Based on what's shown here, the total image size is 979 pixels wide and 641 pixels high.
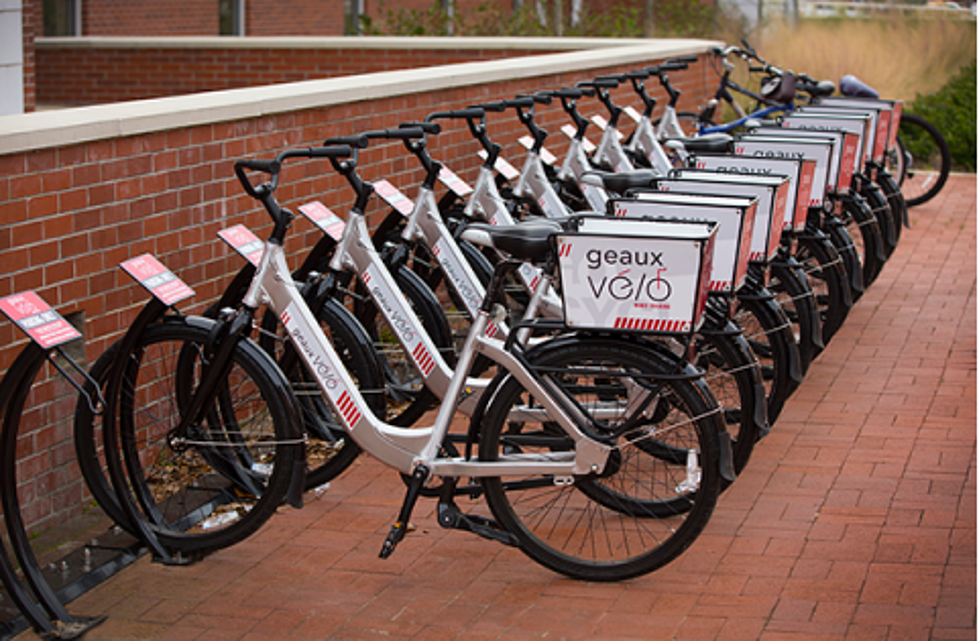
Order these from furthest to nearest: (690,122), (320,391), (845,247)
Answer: (690,122)
(845,247)
(320,391)

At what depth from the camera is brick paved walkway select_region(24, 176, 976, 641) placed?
147 inches

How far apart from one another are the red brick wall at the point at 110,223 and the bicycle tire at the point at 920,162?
239 inches

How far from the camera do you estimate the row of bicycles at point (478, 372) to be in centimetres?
377

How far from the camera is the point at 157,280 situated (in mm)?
3986

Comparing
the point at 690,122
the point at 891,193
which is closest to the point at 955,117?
the point at 690,122

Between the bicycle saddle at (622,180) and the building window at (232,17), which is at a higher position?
the building window at (232,17)

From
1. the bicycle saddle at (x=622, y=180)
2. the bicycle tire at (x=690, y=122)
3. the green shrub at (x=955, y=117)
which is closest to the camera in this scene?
the bicycle saddle at (x=622, y=180)

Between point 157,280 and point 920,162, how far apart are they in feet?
38.1

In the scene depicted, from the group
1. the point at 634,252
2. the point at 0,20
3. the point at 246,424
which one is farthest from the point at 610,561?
the point at 0,20

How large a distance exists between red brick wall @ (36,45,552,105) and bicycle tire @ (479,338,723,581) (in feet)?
24.7

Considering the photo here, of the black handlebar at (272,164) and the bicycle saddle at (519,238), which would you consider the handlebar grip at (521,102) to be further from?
the bicycle saddle at (519,238)

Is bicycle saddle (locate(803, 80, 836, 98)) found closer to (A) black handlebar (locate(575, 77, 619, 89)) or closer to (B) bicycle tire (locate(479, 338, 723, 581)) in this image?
(A) black handlebar (locate(575, 77, 619, 89))

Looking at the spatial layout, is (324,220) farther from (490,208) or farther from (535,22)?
(535,22)

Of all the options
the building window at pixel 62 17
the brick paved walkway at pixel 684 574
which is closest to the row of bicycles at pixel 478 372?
the brick paved walkway at pixel 684 574
